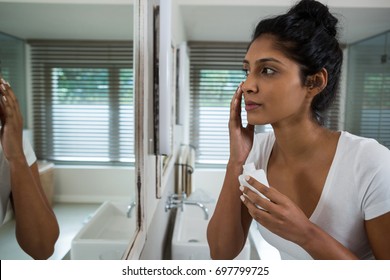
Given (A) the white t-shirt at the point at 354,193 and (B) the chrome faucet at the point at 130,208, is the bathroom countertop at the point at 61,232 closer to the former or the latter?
(B) the chrome faucet at the point at 130,208

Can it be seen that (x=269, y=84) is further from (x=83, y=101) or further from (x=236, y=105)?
(x=83, y=101)

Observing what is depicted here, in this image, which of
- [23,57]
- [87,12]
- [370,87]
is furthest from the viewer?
[370,87]

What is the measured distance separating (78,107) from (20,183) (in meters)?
0.14

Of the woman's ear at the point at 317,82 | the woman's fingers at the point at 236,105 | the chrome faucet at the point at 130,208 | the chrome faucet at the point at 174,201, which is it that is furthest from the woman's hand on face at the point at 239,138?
the chrome faucet at the point at 174,201

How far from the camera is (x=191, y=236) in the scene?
86 cm

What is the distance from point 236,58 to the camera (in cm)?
51

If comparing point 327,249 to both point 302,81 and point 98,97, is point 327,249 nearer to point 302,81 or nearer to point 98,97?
point 302,81

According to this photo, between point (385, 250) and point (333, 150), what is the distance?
15 cm

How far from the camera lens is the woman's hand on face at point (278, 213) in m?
0.37

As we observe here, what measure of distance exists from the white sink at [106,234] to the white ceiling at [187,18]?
24 cm

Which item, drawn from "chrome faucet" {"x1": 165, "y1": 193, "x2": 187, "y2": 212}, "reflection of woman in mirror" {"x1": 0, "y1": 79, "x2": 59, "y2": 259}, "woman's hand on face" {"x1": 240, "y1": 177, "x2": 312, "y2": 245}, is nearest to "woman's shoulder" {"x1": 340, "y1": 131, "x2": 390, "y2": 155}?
"woman's hand on face" {"x1": 240, "y1": 177, "x2": 312, "y2": 245}

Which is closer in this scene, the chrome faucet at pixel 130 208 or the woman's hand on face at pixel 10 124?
the woman's hand on face at pixel 10 124
